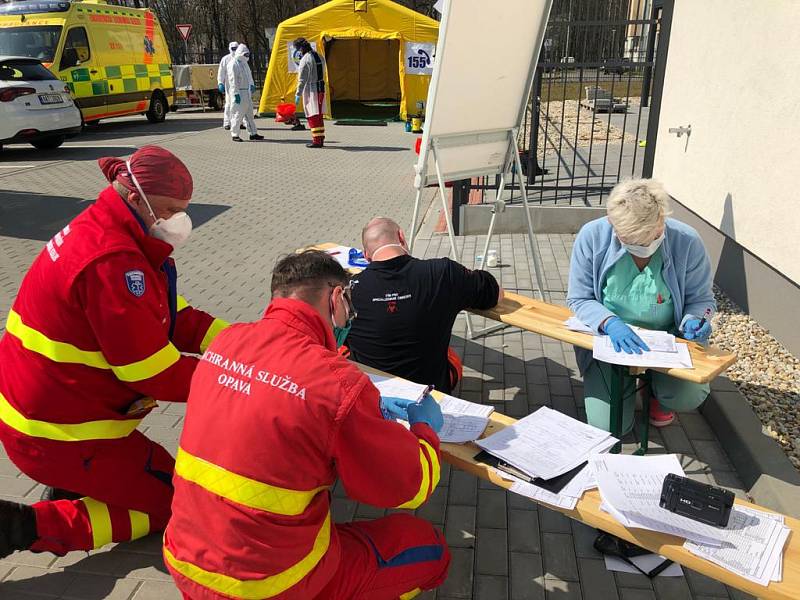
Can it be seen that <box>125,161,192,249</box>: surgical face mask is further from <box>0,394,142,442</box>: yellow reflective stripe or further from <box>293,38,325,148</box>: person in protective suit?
<box>293,38,325,148</box>: person in protective suit

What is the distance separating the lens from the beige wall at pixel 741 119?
4.20m

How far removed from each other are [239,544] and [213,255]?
554 cm

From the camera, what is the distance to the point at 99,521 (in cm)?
257

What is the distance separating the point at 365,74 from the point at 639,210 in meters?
19.9

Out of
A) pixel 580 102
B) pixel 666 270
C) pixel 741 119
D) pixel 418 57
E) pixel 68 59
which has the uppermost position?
pixel 418 57

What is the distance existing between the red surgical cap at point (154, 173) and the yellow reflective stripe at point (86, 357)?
622 mm

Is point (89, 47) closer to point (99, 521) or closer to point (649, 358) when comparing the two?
point (99, 521)

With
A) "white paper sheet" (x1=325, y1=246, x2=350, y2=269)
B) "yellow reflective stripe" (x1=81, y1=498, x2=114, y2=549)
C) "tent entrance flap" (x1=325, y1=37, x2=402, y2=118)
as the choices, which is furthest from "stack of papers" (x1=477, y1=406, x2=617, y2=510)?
"tent entrance flap" (x1=325, y1=37, x2=402, y2=118)

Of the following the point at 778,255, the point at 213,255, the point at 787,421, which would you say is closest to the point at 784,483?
the point at 787,421

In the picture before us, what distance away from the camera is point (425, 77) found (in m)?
16.7

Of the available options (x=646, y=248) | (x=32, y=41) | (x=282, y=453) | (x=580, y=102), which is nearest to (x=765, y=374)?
(x=646, y=248)

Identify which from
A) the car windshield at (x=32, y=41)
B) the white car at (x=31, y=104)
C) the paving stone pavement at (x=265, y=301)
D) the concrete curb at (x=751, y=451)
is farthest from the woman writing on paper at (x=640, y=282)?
the car windshield at (x=32, y=41)

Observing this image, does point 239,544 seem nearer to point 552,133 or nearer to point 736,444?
point 736,444

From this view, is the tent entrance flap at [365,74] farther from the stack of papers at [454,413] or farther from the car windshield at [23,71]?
the stack of papers at [454,413]
